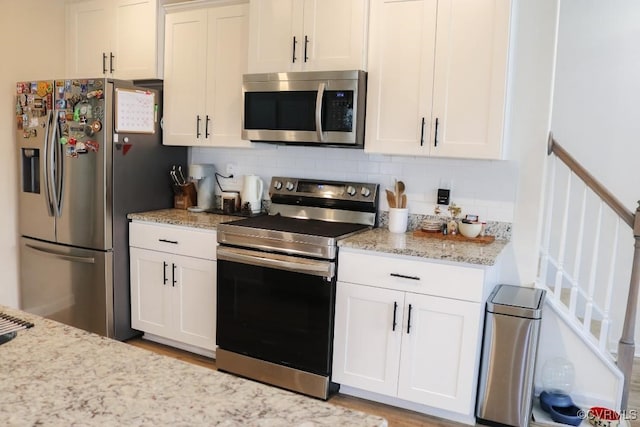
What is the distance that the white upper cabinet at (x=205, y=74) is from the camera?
3.50m

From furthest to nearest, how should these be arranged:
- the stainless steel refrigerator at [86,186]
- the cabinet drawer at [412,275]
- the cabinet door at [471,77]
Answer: the stainless steel refrigerator at [86,186]
the cabinet door at [471,77]
the cabinet drawer at [412,275]

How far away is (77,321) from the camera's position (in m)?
3.68

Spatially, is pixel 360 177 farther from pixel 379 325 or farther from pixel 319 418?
pixel 319 418

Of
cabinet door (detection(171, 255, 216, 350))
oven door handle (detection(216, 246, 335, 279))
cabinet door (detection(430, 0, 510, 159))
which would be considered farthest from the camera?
cabinet door (detection(171, 255, 216, 350))

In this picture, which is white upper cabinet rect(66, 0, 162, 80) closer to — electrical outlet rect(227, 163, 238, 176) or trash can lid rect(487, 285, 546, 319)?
electrical outlet rect(227, 163, 238, 176)

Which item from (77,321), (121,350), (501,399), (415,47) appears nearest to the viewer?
(121,350)

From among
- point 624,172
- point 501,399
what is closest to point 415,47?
point 501,399

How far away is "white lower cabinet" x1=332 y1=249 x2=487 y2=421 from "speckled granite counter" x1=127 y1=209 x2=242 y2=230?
0.99 m

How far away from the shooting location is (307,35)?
3137 mm

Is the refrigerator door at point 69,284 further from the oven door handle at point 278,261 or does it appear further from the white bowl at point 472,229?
the white bowl at point 472,229

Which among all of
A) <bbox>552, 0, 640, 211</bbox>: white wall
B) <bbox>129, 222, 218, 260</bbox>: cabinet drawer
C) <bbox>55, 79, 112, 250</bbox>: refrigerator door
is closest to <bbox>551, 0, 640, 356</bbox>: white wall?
<bbox>552, 0, 640, 211</bbox>: white wall

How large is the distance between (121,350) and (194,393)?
12.6 inches

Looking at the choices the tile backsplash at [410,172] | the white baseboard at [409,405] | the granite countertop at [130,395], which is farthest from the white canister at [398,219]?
the granite countertop at [130,395]

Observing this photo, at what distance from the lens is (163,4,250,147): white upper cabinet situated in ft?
11.5
